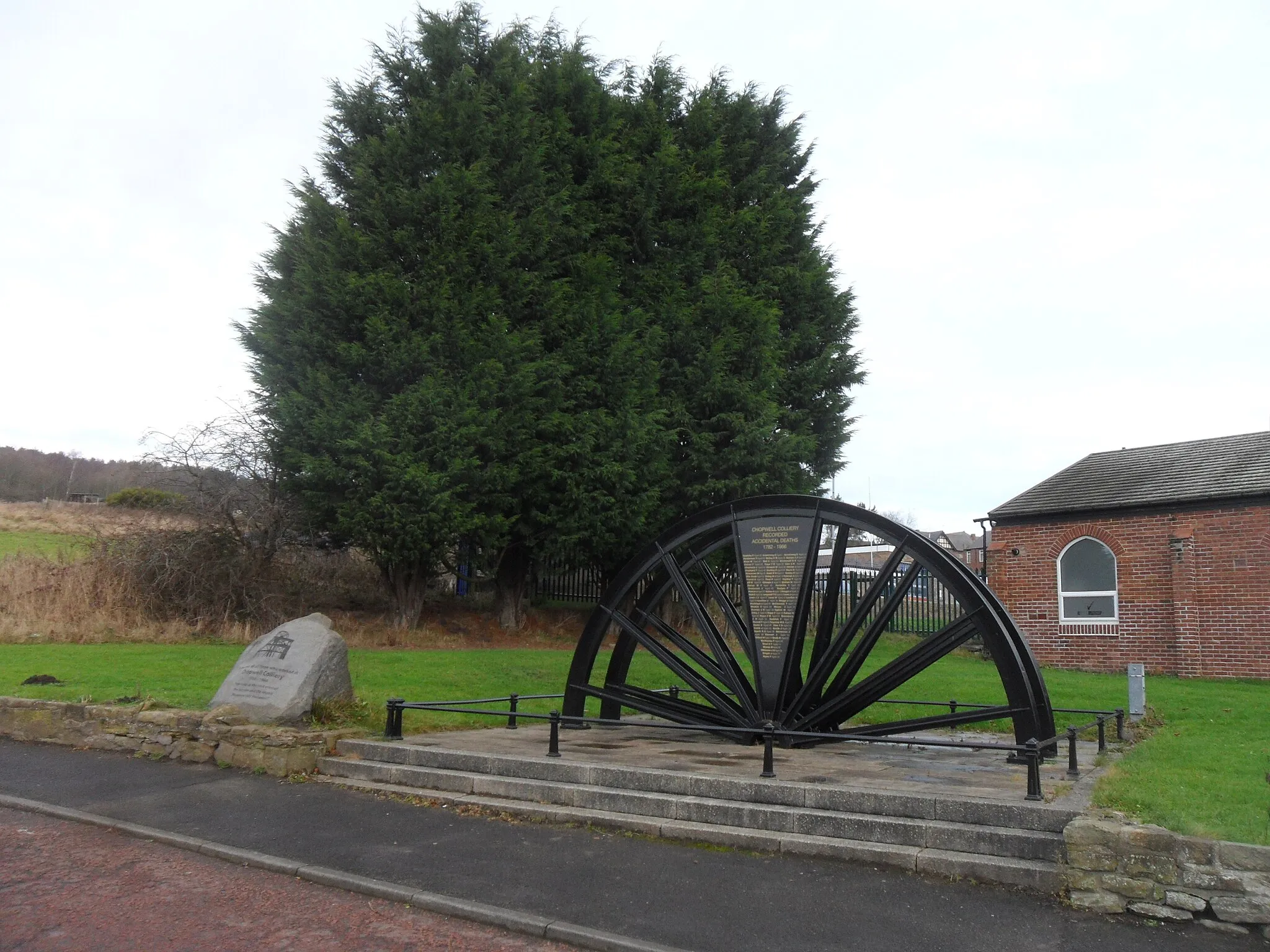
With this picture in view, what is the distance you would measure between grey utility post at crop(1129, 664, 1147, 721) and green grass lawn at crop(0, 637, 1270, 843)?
269 millimetres

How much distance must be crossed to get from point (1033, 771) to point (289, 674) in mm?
7310

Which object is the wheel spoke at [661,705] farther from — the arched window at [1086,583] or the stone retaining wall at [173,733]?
the arched window at [1086,583]

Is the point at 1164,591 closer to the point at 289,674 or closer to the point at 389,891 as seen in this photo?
the point at 289,674

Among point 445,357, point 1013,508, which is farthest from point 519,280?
point 1013,508

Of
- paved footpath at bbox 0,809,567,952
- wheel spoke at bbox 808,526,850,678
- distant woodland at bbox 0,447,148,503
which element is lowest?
paved footpath at bbox 0,809,567,952

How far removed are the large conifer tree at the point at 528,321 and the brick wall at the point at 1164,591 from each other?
5.66 metres

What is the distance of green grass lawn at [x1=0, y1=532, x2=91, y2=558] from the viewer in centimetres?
1950

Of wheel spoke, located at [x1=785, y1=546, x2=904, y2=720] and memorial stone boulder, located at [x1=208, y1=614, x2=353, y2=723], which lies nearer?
wheel spoke, located at [x1=785, y1=546, x2=904, y2=720]

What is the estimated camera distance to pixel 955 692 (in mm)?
13688

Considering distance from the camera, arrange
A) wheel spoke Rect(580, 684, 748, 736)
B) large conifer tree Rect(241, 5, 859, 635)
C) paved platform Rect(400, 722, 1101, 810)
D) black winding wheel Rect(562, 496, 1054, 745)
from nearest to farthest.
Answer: paved platform Rect(400, 722, 1101, 810) → black winding wheel Rect(562, 496, 1054, 745) → wheel spoke Rect(580, 684, 748, 736) → large conifer tree Rect(241, 5, 859, 635)

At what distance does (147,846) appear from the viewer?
6.73 meters

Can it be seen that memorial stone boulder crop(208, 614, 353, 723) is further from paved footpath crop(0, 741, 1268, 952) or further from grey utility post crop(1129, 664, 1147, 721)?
grey utility post crop(1129, 664, 1147, 721)

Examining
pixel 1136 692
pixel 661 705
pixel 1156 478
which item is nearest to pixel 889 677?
pixel 661 705

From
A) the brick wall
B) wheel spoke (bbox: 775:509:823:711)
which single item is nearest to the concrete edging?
wheel spoke (bbox: 775:509:823:711)
